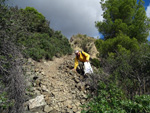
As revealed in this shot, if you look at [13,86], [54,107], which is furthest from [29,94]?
[54,107]

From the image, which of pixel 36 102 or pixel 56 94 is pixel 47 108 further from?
pixel 56 94

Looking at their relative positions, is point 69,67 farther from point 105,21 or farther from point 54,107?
point 105,21

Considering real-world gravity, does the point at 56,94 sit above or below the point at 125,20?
below

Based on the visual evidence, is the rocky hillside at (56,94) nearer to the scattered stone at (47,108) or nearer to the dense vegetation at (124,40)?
the scattered stone at (47,108)

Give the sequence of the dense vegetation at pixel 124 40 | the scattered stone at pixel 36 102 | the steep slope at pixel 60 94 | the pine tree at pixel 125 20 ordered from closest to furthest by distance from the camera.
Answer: the scattered stone at pixel 36 102, the steep slope at pixel 60 94, the dense vegetation at pixel 124 40, the pine tree at pixel 125 20

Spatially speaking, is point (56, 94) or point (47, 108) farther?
Result: point (56, 94)

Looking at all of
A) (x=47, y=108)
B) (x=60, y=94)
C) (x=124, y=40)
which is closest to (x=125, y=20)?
(x=124, y=40)

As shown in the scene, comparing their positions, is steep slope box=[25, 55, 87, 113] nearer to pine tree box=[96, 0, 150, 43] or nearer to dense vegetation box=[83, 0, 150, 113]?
dense vegetation box=[83, 0, 150, 113]

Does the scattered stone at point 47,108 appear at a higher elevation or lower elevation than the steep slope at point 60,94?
lower

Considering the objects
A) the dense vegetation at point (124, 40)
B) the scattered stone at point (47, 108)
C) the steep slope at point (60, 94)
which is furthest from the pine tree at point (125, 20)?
the scattered stone at point (47, 108)

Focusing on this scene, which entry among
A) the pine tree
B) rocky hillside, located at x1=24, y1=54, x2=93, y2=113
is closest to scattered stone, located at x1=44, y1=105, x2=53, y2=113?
rocky hillside, located at x1=24, y1=54, x2=93, y2=113

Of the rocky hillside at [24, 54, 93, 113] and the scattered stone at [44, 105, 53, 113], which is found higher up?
the rocky hillside at [24, 54, 93, 113]

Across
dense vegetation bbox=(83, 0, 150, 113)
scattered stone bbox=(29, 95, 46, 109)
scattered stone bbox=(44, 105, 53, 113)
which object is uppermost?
dense vegetation bbox=(83, 0, 150, 113)

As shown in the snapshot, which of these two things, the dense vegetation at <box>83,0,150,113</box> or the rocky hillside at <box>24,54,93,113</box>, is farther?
the dense vegetation at <box>83,0,150,113</box>
